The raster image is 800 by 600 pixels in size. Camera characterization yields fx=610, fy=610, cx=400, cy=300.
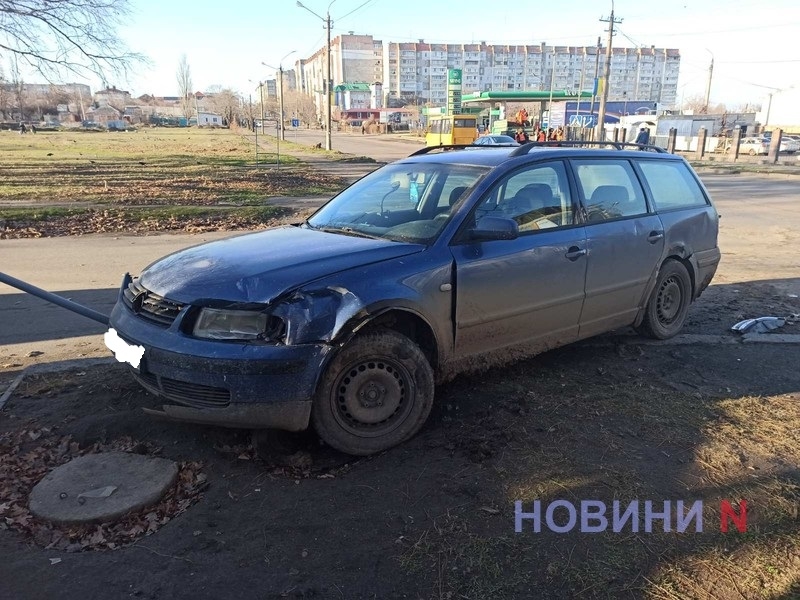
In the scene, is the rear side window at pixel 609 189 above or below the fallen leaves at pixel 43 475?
above

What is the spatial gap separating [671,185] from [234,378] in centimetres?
436

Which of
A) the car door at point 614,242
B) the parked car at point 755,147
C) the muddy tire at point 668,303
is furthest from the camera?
the parked car at point 755,147

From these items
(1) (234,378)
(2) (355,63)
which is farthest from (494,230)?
(2) (355,63)

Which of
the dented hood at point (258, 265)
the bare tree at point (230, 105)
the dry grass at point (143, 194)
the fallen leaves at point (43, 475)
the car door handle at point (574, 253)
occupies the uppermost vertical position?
the bare tree at point (230, 105)

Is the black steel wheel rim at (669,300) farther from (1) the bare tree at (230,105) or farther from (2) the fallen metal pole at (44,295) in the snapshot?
(1) the bare tree at (230,105)

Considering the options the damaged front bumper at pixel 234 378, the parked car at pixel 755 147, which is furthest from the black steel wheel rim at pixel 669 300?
the parked car at pixel 755 147

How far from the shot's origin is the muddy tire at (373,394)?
330 cm

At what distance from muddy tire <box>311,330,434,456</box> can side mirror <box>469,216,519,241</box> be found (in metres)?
0.82

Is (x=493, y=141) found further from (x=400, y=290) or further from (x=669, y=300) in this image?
(x=400, y=290)

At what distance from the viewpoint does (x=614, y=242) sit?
4699 mm

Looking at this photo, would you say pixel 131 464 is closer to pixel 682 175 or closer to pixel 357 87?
pixel 682 175

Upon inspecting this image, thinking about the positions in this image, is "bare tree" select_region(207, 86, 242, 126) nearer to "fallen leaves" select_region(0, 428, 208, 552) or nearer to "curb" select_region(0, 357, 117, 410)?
"curb" select_region(0, 357, 117, 410)

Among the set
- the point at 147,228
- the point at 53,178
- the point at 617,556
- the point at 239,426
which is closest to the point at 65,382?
the point at 239,426

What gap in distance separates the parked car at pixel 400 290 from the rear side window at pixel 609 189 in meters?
0.01
